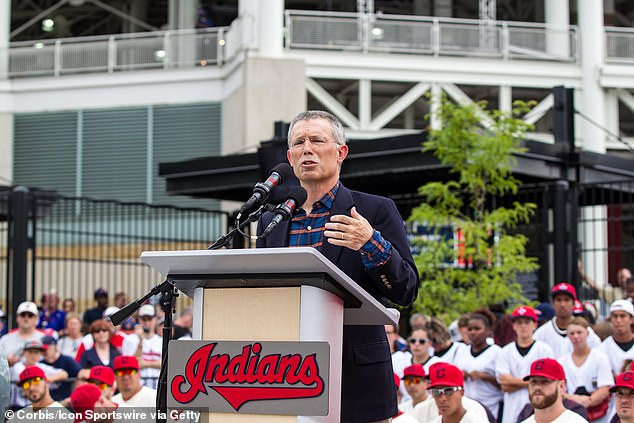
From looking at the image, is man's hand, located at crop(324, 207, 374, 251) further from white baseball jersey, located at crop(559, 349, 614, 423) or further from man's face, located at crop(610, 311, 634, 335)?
man's face, located at crop(610, 311, 634, 335)

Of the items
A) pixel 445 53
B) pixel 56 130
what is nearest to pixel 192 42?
pixel 56 130

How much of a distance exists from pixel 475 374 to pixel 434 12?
2406 cm

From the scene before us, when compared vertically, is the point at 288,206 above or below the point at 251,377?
above

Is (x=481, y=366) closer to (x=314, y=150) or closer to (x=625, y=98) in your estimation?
(x=314, y=150)

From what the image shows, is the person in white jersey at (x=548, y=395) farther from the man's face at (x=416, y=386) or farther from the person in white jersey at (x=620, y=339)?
the person in white jersey at (x=620, y=339)

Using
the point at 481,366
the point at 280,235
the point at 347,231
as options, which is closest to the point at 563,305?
the point at 481,366

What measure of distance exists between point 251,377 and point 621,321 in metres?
7.53

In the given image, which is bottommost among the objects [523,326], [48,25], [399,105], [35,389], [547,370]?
[35,389]

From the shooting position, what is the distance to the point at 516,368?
11.0 metres

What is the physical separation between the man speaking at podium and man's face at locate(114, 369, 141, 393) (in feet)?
19.8

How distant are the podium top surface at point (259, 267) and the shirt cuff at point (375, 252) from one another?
166mm

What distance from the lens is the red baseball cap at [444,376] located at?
926cm

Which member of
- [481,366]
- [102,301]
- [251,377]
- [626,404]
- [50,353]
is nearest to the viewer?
[251,377]

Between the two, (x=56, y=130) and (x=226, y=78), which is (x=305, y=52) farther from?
(x=56, y=130)
